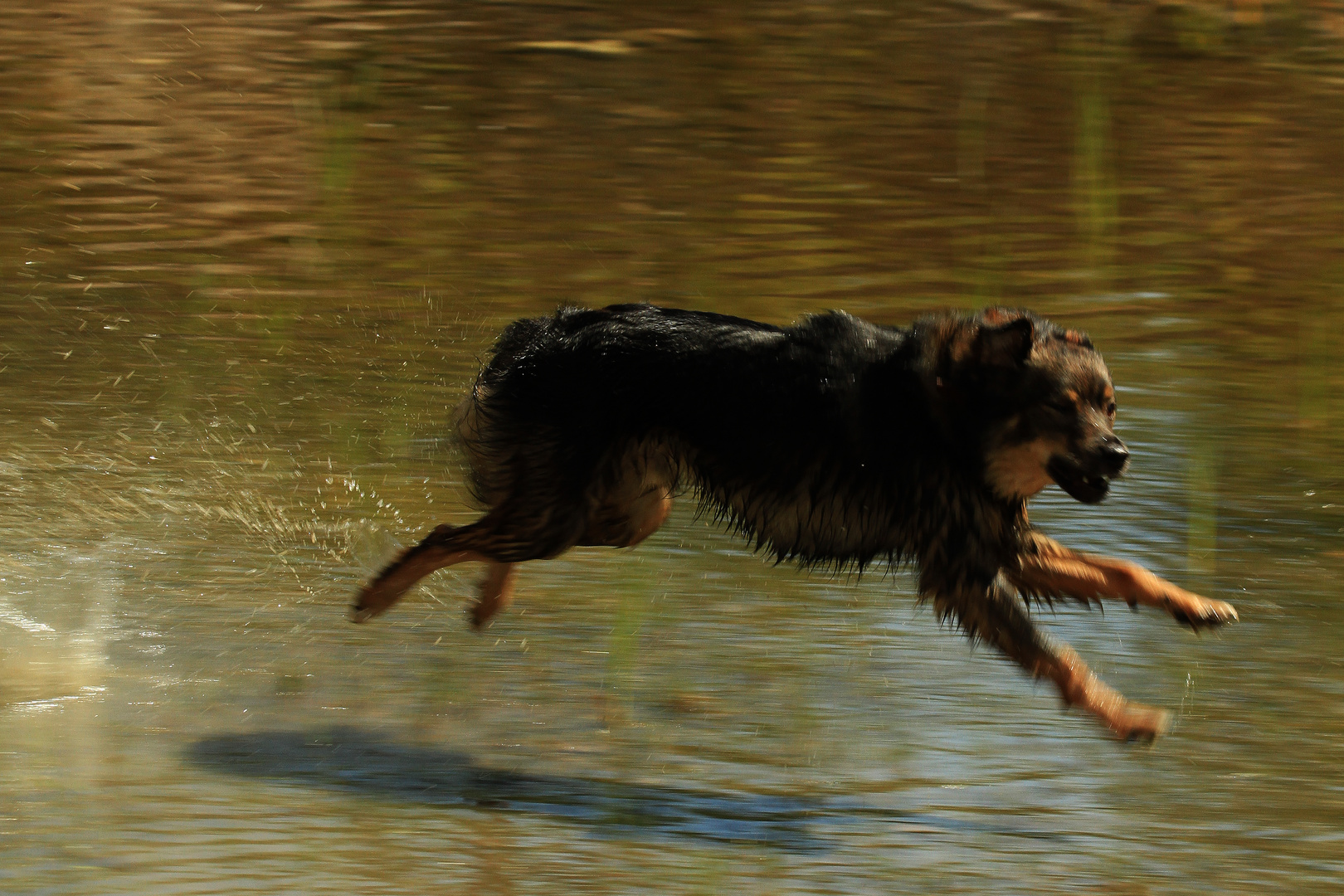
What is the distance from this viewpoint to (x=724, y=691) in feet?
17.6

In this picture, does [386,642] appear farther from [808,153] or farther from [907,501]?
[808,153]

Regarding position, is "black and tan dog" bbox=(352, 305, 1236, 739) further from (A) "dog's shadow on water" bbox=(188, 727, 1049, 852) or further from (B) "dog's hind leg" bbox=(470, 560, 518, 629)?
(A) "dog's shadow on water" bbox=(188, 727, 1049, 852)

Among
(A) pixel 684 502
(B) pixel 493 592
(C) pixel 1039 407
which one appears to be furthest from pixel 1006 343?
(A) pixel 684 502

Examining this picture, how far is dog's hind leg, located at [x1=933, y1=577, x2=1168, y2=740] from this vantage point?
4863 mm

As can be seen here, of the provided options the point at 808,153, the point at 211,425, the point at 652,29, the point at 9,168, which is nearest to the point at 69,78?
the point at 9,168

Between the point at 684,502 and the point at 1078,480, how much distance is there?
221 cm

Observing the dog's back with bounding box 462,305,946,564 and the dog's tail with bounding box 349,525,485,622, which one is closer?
the dog's back with bounding box 462,305,946,564

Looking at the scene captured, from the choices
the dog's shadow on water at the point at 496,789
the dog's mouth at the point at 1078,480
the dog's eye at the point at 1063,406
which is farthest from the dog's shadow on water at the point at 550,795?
the dog's eye at the point at 1063,406

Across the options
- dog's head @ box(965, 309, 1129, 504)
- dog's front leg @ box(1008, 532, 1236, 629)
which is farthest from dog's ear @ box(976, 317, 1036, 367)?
dog's front leg @ box(1008, 532, 1236, 629)

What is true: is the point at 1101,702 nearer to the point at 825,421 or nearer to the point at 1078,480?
the point at 1078,480

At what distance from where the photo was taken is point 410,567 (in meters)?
5.64

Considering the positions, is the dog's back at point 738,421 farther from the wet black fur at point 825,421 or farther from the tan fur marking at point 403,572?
the tan fur marking at point 403,572

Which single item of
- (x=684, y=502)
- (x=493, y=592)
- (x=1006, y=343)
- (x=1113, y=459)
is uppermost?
(x=1006, y=343)

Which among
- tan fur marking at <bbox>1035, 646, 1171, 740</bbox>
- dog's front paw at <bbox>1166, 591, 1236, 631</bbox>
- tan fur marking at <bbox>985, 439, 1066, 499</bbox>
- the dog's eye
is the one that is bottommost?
dog's front paw at <bbox>1166, 591, 1236, 631</bbox>
